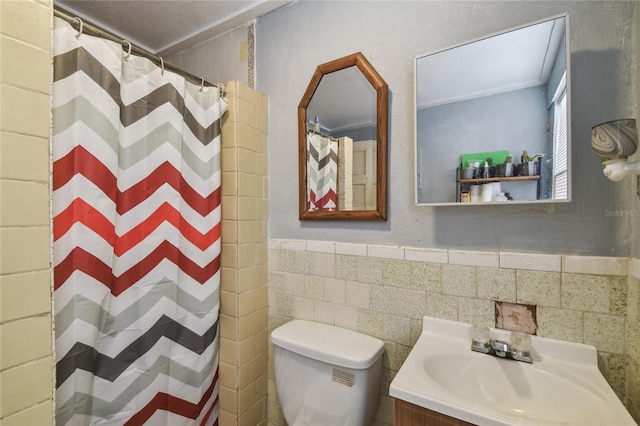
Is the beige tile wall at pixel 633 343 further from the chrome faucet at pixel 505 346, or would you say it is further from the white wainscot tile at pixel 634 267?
the chrome faucet at pixel 505 346

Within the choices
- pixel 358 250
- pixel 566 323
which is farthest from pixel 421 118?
pixel 566 323

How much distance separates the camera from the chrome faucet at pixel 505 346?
0.90m

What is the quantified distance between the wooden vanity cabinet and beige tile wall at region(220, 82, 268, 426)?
0.80 meters

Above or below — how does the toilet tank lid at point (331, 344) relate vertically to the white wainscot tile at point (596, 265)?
below

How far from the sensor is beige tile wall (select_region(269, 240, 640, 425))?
0.84 m

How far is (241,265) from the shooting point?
1320 millimetres

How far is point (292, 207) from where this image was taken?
142 centimetres

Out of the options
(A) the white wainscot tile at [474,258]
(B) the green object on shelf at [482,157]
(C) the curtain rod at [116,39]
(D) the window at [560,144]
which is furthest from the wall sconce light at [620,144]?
(C) the curtain rod at [116,39]

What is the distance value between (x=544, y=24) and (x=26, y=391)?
176 cm

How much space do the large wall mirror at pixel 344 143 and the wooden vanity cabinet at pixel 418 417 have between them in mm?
646

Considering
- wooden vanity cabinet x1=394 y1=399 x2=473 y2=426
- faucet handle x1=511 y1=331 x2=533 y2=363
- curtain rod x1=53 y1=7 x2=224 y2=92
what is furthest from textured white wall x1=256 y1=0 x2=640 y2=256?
wooden vanity cabinet x1=394 y1=399 x2=473 y2=426

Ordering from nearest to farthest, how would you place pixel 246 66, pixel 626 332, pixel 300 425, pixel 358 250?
1. pixel 626 332
2. pixel 300 425
3. pixel 358 250
4. pixel 246 66

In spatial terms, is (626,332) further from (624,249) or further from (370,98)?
(370,98)

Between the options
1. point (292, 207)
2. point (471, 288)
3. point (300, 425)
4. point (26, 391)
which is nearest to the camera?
point (26, 391)
